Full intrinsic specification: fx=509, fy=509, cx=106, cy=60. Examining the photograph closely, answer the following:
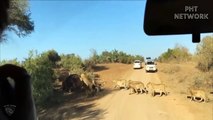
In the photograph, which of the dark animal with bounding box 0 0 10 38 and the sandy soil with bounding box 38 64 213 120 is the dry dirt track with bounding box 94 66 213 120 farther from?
the dark animal with bounding box 0 0 10 38

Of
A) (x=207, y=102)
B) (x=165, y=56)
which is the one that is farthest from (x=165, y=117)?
(x=165, y=56)

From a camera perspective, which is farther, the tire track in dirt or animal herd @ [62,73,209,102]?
animal herd @ [62,73,209,102]

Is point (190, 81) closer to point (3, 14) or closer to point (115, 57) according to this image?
point (115, 57)

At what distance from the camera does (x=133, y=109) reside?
82.9ft

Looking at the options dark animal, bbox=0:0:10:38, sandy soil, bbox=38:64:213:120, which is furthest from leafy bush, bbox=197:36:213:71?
dark animal, bbox=0:0:10:38

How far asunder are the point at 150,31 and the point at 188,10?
214mm

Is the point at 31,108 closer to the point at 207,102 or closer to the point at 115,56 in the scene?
the point at 207,102

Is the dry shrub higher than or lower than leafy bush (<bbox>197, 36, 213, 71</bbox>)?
lower

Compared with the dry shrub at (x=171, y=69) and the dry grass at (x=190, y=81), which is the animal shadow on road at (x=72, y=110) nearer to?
the dry grass at (x=190, y=81)

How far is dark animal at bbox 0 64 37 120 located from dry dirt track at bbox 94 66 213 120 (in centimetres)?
2077

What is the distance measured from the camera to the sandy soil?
76.4 ft

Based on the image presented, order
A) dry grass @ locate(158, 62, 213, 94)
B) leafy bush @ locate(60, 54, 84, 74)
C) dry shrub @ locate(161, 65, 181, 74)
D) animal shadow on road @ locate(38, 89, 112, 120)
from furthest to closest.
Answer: dry shrub @ locate(161, 65, 181, 74)
leafy bush @ locate(60, 54, 84, 74)
dry grass @ locate(158, 62, 213, 94)
animal shadow on road @ locate(38, 89, 112, 120)

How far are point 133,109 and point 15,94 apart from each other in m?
23.8

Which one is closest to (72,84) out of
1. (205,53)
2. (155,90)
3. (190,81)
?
(155,90)
